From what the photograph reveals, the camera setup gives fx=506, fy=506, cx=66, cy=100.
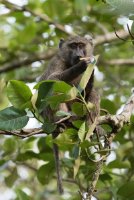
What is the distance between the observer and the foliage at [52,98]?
3525 millimetres

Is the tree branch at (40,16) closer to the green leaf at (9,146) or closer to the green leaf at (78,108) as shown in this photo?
the green leaf at (9,146)

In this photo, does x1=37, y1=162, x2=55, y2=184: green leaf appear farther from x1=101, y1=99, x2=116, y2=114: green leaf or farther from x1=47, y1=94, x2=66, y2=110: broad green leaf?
x1=47, y1=94, x2=66, y2=110: broad green leaf

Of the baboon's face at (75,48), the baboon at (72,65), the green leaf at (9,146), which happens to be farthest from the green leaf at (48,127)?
the baboon's face at (75,48)

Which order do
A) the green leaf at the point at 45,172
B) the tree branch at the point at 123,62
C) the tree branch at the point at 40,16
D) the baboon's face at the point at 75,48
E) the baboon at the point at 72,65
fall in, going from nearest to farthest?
the green leaf at the point at 45,172 < the baboon at the point at 72,65 < the baboon's face at the point at 75,48 < the tree branch at the point at 40,16 < the tree branch at the point at 123,62

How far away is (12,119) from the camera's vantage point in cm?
355

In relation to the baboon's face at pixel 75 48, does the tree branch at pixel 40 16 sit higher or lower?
higher

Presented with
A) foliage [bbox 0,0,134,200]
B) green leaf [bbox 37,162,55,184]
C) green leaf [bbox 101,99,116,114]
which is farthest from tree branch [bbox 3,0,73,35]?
green leaf [bbox 37,162,55,184]

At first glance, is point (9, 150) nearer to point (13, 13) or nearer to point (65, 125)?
point (65, 125)

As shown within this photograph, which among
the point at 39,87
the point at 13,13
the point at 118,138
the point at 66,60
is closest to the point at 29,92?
the point at 39,87

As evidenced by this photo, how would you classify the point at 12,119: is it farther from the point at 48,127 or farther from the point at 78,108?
the point at 78,108

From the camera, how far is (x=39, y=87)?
11.6 ft

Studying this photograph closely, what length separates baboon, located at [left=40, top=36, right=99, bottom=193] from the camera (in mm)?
5570

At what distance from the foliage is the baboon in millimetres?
280

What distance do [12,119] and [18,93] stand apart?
0.62 ft
